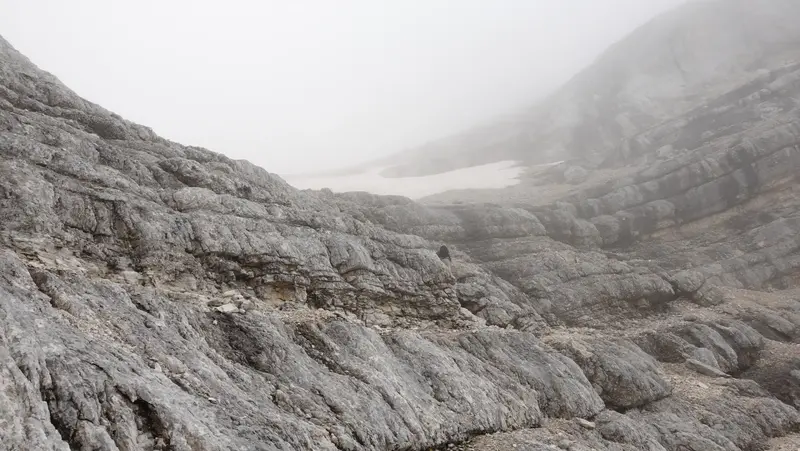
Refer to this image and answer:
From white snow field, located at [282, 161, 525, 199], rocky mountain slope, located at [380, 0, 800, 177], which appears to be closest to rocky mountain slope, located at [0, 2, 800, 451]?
white snow field, located at [282, 161, 525, 199]

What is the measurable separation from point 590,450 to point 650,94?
107 metres

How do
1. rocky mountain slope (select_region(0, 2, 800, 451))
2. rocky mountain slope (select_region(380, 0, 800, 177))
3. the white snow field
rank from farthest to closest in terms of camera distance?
rocky mountain slope (select_region(380, 0, 800, 177)) → the white snow field → rocky mountain slope (select_region(0, 2, 800, 451))

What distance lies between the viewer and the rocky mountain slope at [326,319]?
14.2 meters

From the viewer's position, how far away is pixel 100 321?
15859 mm

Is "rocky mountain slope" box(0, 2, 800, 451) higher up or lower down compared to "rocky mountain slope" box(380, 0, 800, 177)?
lower down

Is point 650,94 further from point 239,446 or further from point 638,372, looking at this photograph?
point 239,446

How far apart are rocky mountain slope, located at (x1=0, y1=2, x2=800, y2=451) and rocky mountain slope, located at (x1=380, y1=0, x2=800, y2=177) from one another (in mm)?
54185

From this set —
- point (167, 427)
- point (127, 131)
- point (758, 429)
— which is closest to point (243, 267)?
point (167, 427)

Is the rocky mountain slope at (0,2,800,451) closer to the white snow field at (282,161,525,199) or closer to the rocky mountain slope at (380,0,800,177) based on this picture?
the white snow field at (282,161,525,199)

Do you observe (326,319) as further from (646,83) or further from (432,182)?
(646,83)

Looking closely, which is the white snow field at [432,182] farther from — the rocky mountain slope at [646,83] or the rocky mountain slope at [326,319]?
the rocky mountain slope at [326,319]

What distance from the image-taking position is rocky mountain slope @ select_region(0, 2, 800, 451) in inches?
557

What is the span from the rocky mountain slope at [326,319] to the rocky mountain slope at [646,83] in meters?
54.2

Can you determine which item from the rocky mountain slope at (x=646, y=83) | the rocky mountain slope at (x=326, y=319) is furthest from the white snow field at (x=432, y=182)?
the rocky mountain slope at (x=326, y=319)
